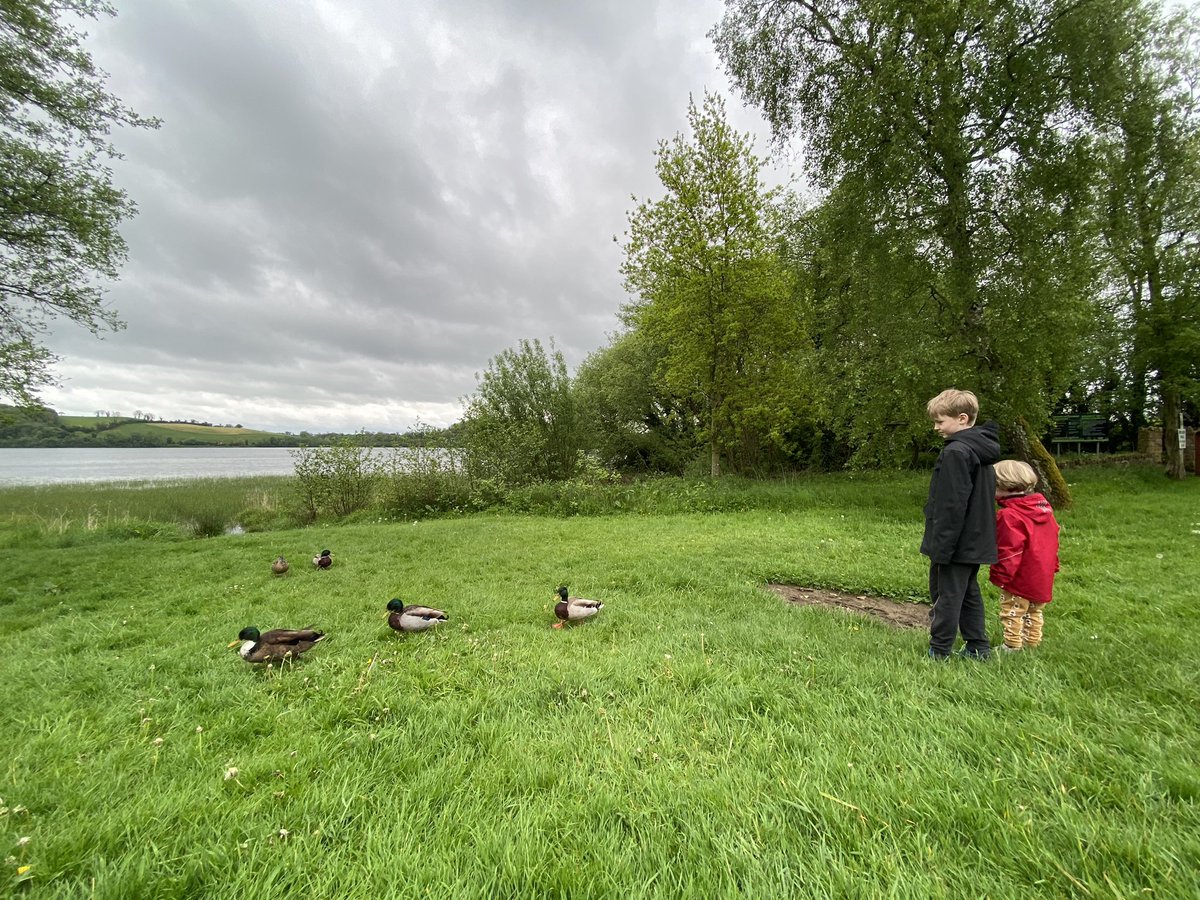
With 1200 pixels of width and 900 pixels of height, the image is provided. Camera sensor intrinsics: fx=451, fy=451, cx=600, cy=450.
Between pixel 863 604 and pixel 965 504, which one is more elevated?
pixel 965 504

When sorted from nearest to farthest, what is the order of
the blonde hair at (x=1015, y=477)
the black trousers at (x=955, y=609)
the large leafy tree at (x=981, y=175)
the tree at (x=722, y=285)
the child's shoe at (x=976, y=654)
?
1. the child's shoe at (x=976, y=654)
2. the black trousers at (x=955, y=609)
3. the blonde hair at (x=1015, y=477)
4. the large leafy tree at (x=981, y=175)
5. the tree at (x=722, y=285)

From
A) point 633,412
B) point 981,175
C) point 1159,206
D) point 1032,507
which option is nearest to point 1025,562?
point 1032,507

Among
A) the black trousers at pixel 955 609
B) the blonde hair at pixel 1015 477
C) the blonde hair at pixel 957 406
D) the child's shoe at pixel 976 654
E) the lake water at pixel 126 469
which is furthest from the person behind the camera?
the lake water at pixel 126 469

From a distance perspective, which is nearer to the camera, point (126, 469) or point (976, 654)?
point (976, 654)

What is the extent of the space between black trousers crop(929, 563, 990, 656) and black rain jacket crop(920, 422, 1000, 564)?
132mm

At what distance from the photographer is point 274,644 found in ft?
12.4

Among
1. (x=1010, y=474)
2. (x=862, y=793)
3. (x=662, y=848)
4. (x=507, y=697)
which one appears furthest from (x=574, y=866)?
(x=1010, y=474)

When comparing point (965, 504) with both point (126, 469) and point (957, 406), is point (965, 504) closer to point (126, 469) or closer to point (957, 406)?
point (957, 406)

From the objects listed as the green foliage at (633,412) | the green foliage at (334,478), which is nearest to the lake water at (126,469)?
the green foliage at (334,478)

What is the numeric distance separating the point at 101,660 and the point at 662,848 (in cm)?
519

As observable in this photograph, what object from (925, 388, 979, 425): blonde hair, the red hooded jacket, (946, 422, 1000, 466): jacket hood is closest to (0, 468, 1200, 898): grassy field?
the red hooded jacket

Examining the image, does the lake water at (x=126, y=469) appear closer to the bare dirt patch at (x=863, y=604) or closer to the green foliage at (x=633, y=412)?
the green foliage at (x=633, y=412)

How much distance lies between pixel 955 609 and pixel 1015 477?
1370 millimetres

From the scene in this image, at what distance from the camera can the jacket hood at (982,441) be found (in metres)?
3.38
